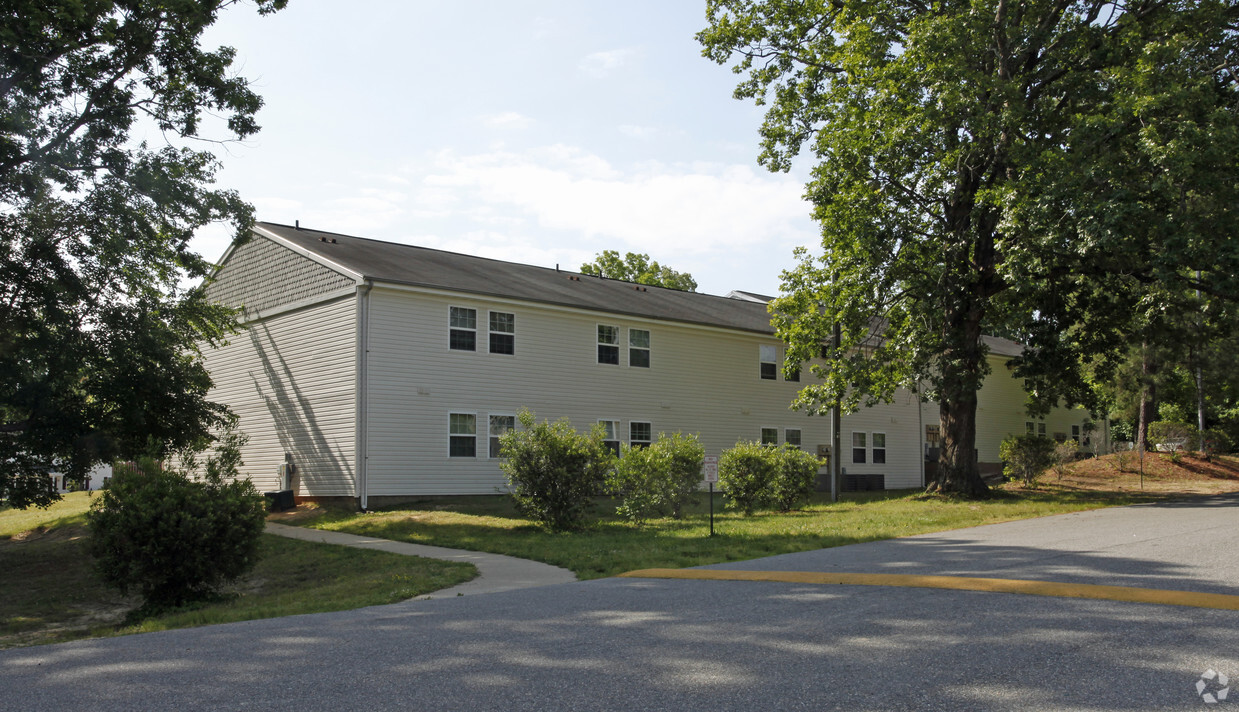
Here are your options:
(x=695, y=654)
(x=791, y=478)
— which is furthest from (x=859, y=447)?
(x=695, y=654)

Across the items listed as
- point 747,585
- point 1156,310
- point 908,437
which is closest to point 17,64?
point 747,585

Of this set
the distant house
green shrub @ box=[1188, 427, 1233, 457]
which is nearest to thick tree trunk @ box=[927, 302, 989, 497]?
the distant house

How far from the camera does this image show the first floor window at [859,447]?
110ft

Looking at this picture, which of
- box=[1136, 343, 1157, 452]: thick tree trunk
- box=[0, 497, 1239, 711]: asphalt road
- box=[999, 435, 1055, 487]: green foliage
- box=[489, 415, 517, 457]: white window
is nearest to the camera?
box=[0, 497, 1239, 711]: asphalt road

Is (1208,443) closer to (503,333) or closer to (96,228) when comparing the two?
(503,333)

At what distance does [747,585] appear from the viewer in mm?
9422

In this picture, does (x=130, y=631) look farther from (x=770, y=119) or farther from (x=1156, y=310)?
(x=1156, y=310)

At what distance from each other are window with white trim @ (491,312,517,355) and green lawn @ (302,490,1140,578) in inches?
156

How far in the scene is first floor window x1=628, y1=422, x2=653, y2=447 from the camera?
26828mm

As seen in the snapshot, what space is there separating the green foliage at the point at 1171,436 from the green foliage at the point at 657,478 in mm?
24597

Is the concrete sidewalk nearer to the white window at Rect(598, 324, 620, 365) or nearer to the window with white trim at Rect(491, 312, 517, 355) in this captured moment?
the window with white trim at Rect(491, 312, 517, 355)

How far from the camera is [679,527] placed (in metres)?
17.5

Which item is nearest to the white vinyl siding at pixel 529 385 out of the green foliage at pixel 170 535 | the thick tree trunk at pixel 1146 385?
the green foliage at pixel 170 535

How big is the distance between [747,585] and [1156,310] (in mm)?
15729
